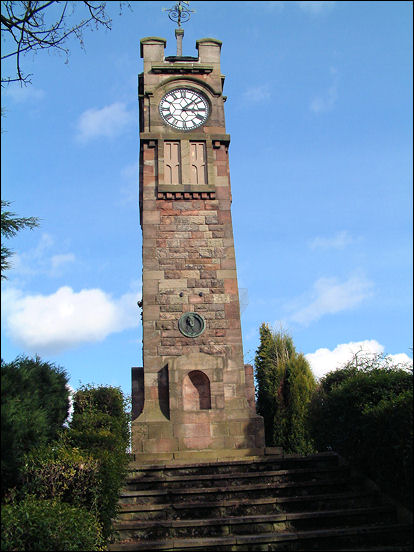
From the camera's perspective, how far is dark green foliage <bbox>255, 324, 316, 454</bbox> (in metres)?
15.0

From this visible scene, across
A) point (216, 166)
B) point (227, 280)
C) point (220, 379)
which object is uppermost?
point (216, 166)

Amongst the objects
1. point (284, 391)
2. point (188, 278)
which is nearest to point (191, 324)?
point (188, 278)

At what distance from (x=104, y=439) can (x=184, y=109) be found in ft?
30.9

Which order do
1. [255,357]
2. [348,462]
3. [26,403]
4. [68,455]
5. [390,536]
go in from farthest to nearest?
[255,357] → [348,462] → [68,455] → [390,536] → [26,403]

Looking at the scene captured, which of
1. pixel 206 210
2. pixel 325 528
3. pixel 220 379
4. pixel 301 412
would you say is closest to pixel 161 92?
pixel 206 210

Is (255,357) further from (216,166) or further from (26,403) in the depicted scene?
(26,403)

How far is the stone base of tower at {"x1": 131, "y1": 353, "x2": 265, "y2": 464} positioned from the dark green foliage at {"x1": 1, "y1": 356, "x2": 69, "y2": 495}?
410 centimetres

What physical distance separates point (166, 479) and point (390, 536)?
3.69 m

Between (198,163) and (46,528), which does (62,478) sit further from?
(198,163)

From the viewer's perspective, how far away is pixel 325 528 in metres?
7.29

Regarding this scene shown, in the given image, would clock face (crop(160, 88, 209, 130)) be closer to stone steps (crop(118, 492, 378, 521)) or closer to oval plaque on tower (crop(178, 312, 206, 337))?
oval plaque on tower (crop(178, 312, 206, 337))

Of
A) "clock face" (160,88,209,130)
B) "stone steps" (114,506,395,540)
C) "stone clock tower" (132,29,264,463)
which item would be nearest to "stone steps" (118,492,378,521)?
"stone steps" (114,506,395,540)

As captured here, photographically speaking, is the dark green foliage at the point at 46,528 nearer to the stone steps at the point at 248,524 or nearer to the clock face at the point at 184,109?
the stone steps at the point at 248,524

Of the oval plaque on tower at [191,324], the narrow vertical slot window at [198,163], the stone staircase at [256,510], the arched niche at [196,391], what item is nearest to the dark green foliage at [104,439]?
the stone staircase at [256,510]
